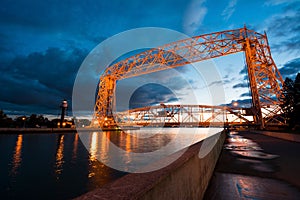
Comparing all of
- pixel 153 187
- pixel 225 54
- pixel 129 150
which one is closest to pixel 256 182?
pixel 153 187

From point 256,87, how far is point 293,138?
8250mm

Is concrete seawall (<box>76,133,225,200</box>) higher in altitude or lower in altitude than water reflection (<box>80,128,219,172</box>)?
higher

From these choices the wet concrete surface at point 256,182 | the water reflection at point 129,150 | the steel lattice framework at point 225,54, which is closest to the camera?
the wet concrete surface at point 256,182

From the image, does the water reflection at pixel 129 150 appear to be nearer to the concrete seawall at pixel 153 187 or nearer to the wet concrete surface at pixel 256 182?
the concrete seawall at pixel 153 187

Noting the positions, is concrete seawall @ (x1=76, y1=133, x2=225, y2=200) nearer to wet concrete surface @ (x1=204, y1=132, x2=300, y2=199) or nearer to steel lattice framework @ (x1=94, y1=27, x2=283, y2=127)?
wet concrete surface @ (x1=204, y1=132, x2=300, y2=199)

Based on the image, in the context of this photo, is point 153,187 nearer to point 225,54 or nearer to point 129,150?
point 129,150

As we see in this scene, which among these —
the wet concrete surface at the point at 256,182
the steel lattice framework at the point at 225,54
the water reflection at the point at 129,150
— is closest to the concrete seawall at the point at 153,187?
the water reflection at the point at 129,150

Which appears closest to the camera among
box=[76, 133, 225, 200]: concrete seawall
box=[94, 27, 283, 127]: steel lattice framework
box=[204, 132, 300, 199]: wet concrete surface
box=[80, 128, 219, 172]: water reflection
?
box=[76, 133, 225, 200]: concrete seawall

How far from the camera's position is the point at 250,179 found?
3887 mm

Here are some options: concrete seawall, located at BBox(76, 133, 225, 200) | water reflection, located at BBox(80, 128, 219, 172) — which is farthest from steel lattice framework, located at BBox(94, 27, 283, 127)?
concrete seawall, located at BBox(76, 133, 225, 200)

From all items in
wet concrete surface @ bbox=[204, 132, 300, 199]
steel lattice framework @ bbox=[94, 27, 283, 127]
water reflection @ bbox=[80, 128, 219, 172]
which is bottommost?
water reflection @ bbox=[80, 128, 219, 172]

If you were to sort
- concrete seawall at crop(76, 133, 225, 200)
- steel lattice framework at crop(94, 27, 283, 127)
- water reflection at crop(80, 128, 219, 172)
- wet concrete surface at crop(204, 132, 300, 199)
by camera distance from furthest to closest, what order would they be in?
steel lattice framework at crop(94, 27, 283, 127) → water reflection at crop(80, 128, 219, 172) → wet concrete surface at crop(204, 132, 300, 199) → concrete seawall at crop(76, 133, 225, 200)

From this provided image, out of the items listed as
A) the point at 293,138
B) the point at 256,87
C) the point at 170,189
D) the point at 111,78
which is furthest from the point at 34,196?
the point at 111,78

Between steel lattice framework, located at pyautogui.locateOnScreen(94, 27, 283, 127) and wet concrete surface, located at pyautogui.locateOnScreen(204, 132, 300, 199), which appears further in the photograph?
steel lattice framework, located at pyautogui.locateOnScreen(94, 27, 283, 127)
